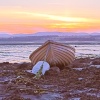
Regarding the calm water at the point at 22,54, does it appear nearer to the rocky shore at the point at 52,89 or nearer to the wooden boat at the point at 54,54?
the wooden boat at the point at 54,54

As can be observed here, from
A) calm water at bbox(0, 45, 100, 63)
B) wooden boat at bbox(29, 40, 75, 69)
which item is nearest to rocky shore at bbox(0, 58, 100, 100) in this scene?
wooden boat at bbox(29, 40, 75, 69)

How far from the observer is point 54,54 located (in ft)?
56.9

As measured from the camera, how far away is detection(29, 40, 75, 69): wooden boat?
1716 centimetres

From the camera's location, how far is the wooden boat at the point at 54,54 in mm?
17156

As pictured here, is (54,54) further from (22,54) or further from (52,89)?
(22,54)

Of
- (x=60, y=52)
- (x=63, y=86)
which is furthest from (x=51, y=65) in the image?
(x=63, y=86)

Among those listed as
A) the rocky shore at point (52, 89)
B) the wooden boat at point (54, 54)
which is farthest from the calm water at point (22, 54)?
the rocky shore at point (52, 89)

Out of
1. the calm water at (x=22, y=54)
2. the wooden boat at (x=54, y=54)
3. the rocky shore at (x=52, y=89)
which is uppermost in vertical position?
the wooden boat at (x=54, y=54)

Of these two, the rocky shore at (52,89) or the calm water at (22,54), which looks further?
the calm water at (22,54)

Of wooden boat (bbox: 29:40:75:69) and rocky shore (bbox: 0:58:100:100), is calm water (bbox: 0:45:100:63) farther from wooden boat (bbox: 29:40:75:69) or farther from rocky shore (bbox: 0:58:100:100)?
rocky shore (bbox: 0:58:100:100)

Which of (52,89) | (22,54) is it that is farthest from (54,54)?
(22,54)

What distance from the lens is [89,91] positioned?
1045 cm

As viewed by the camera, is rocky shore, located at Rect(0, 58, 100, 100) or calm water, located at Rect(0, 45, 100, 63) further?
calm water, located at Rect(0, 45, 100, 63)

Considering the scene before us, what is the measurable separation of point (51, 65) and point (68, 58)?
1.41 metres
